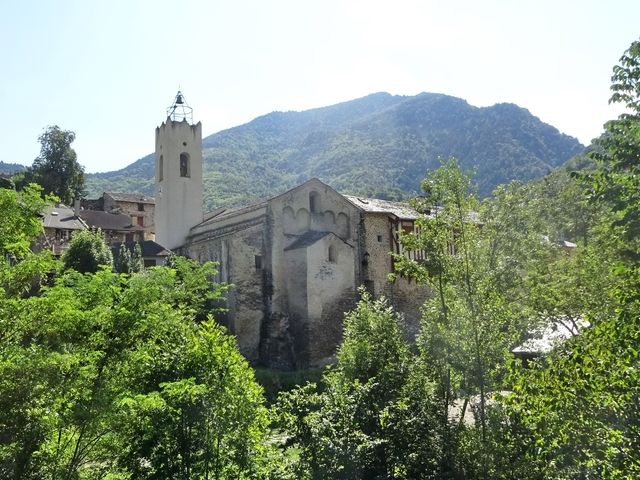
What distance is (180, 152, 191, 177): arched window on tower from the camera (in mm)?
38781

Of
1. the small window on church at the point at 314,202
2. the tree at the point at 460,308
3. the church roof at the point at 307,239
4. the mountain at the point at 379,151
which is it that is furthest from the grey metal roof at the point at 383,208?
the mountain at the point at 379,151

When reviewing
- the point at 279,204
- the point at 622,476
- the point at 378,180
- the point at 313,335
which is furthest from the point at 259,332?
the point at 378,180

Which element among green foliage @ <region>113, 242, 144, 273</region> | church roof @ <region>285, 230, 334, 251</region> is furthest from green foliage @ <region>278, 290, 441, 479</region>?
green foliage @ <region>113, 242, 144, 273</region>

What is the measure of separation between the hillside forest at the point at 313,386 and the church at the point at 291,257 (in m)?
15.6

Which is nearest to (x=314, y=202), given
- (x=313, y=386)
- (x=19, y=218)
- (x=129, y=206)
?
(x=313, y=386)

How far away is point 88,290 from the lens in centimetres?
1131

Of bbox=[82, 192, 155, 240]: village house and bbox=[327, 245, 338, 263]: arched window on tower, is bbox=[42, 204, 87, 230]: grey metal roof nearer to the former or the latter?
bbox=[82, 192, 155, 240]: village house

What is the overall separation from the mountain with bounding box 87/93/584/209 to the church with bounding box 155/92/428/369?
6317 centimetres

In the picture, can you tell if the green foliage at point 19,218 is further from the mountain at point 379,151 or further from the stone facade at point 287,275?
the mountain at point 379,151

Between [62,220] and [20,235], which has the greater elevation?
[62,220]

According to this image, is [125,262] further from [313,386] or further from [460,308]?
[460,308]

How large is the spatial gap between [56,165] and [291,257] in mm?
35191

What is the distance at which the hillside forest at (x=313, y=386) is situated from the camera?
315 inches

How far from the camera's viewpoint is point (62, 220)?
48469mm
